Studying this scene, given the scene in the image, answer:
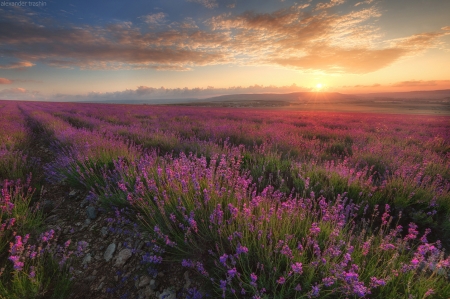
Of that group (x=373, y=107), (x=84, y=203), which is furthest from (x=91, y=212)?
(x=373, y=107)

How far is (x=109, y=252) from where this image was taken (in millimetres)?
2465

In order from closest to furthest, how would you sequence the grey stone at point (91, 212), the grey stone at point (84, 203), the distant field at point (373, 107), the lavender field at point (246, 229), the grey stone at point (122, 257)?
the lavender field at point (246, 229) → the grey stone at point (122, 257) → the grey stone at point (91, 212) → the grey stone at point (84, 203) → the distant field at point (373, 107)

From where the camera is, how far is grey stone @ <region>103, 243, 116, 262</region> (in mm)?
2392

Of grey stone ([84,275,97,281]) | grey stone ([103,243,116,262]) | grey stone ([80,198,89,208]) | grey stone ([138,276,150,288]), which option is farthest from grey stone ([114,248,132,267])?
grey stone ([80,198,89,208])

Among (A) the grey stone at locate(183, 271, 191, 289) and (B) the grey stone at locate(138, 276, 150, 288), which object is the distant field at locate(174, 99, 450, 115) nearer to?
(A) the grey stone at locate(183, 271, 191, 289)

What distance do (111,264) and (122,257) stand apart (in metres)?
0.12

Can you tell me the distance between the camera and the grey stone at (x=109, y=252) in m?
2.39

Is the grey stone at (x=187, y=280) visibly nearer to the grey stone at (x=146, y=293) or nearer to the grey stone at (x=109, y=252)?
the grey stone at (x=146, y=293)

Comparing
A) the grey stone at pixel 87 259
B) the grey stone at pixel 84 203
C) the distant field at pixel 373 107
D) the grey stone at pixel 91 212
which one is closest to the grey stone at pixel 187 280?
the grey stone at pixel 87 259

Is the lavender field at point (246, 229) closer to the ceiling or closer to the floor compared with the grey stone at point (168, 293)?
closer to the ceiling

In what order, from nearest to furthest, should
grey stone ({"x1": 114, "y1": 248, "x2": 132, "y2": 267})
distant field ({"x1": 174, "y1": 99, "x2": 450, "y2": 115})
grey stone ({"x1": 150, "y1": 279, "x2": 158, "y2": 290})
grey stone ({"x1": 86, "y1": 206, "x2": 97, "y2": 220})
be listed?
grey stone ({"x1": 150, "y1": 279, "x2": 158, "y2": 290}) < grey stone ({"x1": 114, "y1": 248, "x2": 132, "y2": 267}) < grey stone ({"x1": 86, "y1": 206, "x2": 97, "y2": 220}) < distant field ({"x1": 174, "y1": 99, "x2": 450, "y2": 115})

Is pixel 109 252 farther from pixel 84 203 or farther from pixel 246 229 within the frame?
pixel 246 229

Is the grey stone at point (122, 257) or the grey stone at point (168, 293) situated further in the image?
the grey stone at point (122, 257)

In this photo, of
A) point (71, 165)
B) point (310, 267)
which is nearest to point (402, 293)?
point (310, 267)
